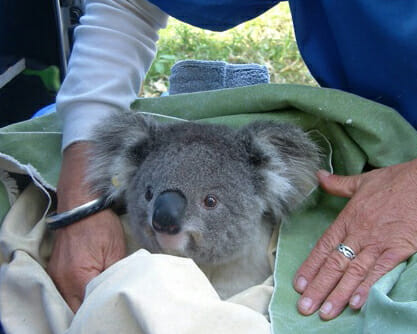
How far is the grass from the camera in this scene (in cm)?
378

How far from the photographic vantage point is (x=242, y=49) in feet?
13.4

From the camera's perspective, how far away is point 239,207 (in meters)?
1.25

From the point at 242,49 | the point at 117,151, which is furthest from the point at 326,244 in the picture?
the point at 242,49

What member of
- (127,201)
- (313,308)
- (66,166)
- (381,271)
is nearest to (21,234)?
(66,166)

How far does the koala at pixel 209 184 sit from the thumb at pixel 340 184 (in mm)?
30

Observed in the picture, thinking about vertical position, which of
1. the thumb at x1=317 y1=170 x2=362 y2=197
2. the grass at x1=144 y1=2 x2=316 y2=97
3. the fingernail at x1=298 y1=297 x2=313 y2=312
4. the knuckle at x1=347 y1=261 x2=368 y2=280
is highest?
the thumb at x1=317 y1=170 x2=362 y2=197

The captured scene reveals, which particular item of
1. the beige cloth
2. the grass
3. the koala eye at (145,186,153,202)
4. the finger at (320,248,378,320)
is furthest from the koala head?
the grass

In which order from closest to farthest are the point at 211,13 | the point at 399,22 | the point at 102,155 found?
the point at 399,22 < the point at 102,155 < the point at 211,13

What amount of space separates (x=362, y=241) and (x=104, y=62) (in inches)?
34.3

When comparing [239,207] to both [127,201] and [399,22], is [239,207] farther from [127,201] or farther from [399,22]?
[399,22]

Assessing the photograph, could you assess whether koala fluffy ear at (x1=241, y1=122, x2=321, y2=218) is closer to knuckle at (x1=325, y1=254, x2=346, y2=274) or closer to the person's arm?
knuckle at (x1=325, y1=254, x2=346, y2=274)

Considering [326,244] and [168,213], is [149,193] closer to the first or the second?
[168,213]

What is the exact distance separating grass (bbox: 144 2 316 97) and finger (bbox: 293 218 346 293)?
2419 millimetres

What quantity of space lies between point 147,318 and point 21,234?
0.68 m
